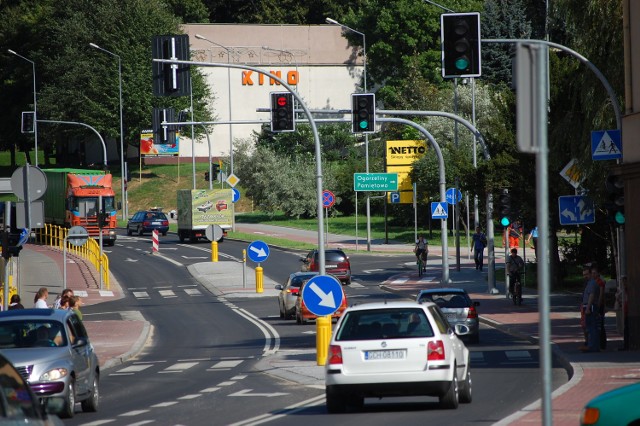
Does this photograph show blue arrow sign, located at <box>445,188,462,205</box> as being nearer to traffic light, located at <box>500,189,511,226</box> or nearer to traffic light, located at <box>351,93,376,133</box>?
traffic light, located at <box>500,189,511,226</box>

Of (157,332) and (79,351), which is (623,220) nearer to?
(79,351)

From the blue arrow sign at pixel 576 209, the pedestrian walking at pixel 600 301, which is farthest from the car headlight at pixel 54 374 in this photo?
the blue arrow sign at pixel 576 209

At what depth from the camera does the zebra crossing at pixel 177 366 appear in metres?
25.7

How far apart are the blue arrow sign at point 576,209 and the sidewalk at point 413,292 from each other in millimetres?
2660

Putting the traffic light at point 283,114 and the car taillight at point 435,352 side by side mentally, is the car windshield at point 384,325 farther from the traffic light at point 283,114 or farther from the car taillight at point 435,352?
the traffic light at point 283,114

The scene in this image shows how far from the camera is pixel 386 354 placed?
15938 millimetres

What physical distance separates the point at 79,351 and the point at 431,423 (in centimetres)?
543

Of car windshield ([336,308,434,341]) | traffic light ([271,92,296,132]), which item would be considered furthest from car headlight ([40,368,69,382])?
traffic light ([271,92,296,132])

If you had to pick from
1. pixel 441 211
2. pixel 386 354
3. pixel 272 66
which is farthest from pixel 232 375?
pixel 272 66

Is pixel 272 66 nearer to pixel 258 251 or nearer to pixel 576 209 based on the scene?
pixel 258 251

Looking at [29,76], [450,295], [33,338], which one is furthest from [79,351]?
[29,76]

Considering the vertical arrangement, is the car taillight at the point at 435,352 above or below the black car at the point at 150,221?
below

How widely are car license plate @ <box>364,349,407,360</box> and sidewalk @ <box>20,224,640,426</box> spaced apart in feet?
5.53

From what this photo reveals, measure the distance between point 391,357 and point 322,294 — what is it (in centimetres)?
604
